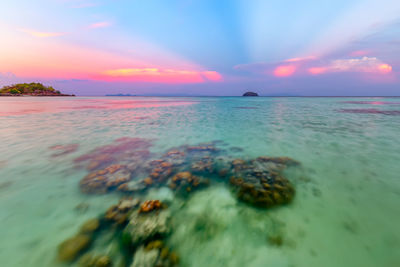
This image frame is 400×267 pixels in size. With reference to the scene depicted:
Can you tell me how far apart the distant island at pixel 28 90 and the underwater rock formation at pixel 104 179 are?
151323 mm

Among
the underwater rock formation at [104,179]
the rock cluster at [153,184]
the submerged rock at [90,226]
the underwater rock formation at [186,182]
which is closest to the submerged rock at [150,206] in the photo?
the rock cluster at [153,184]

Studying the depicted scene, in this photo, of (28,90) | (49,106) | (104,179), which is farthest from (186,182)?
(28,90)

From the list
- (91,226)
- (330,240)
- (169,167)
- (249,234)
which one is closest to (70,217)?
(91,226)

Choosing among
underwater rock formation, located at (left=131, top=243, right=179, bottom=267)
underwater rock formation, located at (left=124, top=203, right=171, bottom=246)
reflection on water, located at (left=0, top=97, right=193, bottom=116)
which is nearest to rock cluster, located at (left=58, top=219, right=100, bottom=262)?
underwater rock formation, located at (left=124, top=203, right=171, bottom=246)

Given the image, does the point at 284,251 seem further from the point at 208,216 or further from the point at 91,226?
the point at 91,226

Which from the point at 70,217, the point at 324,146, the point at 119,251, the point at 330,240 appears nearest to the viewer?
the point at 119,251

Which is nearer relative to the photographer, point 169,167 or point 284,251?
point 284,251

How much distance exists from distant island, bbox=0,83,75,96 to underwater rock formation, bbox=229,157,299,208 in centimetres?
15510

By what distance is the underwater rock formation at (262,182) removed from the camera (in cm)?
374

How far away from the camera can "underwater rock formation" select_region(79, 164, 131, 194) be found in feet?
13.8

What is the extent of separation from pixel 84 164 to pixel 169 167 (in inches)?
131

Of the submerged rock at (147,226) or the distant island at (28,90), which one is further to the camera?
the distant island at (28,90)

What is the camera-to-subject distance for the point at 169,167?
18.1ft

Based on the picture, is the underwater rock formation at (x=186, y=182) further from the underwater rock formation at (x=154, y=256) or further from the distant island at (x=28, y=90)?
the distant island at (x=28, y=90)
